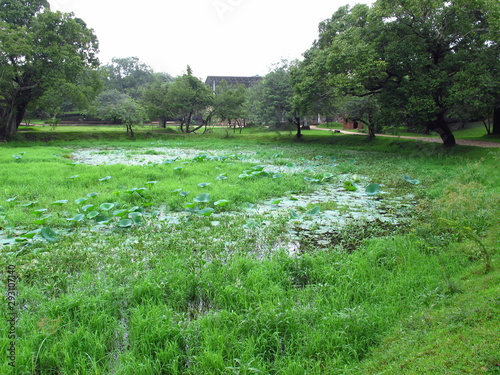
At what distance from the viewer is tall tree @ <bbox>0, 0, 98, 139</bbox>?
1864 centimetres

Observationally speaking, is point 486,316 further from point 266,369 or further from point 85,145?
point 85,145

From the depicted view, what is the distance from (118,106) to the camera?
88.2 ft

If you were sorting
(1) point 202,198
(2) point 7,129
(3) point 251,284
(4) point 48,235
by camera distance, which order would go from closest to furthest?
1. (3) point 251,284
2. (4) point 48,235
3. (1) point 202,198
4. (2) point 7,129

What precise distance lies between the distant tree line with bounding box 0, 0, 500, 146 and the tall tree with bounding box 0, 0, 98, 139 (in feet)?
0.20

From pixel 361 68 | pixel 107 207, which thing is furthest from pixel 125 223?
pixel 361 68

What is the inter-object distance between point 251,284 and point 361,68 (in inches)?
483

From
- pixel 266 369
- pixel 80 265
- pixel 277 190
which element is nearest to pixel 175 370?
pixel 266 369

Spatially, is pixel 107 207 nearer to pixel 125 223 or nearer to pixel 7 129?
pixel 125 223

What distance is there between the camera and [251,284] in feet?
12.0

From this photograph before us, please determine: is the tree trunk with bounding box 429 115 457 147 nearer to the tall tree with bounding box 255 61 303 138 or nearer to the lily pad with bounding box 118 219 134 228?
the tall tree with bounding box 255 61 303 138

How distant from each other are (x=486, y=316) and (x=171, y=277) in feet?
9.70

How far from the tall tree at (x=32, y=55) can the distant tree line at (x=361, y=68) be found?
0.06 m

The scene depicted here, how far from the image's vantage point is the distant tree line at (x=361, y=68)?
41.4ft

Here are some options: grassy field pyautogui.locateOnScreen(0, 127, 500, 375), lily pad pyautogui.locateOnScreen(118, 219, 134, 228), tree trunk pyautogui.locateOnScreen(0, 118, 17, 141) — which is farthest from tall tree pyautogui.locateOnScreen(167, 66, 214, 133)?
lily pad pyautogui.locateOnScreen(118, 219, 134, 228)
